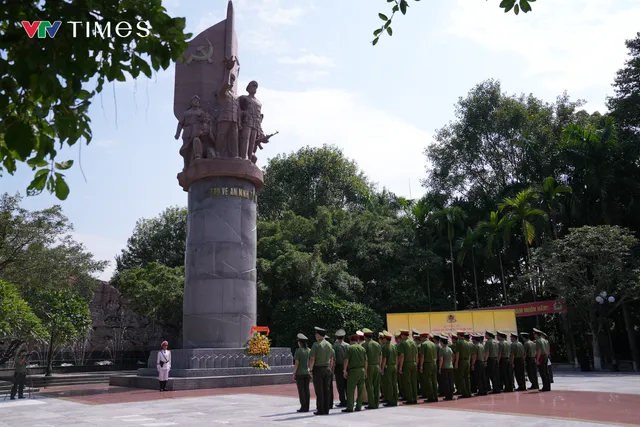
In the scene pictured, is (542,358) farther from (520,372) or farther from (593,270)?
(593,270)

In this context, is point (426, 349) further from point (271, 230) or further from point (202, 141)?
point (271, 230)

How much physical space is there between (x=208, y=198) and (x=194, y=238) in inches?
56.1

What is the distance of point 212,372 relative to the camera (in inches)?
632

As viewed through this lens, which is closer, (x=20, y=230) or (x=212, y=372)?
(x=212, y=372)

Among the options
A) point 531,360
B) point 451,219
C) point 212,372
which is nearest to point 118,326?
point 212,372

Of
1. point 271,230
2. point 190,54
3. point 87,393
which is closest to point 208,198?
point 190,54

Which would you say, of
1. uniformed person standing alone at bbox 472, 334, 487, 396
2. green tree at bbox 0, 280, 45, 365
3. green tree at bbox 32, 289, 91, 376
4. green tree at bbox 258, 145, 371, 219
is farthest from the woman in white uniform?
green tree at bbox 258, 145, 371, 219

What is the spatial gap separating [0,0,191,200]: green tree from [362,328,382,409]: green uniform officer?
807cm

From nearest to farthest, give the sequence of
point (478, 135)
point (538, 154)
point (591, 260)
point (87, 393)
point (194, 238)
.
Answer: point (87, 393), point (194, 238), point (591, 260), point (538, 154), point (478, 135)

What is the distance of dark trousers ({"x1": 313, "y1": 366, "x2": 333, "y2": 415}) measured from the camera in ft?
32.3

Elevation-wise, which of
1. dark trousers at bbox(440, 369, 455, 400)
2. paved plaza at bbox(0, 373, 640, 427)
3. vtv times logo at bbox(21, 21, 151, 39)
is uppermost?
vtv times logo at bbox(21, 21, 151, 39)

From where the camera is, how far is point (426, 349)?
12.0 m

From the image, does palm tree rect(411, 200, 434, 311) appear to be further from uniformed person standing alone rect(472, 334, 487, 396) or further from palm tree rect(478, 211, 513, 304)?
uniformed person standing alone rect(472, 334, 487, 396)

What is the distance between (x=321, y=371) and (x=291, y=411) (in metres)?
0.97
